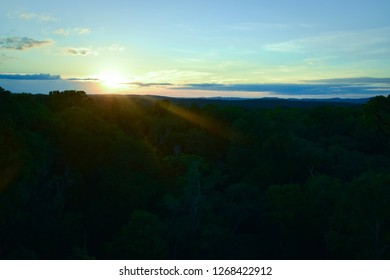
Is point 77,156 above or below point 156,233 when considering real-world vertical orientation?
above

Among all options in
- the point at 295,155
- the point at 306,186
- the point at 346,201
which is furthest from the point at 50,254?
the point at 295,155

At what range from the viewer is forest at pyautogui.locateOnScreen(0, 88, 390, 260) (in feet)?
75.5

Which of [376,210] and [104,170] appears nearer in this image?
[376,210]

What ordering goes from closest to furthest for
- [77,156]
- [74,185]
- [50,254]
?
[50,254]
[74,185]
[77,156]

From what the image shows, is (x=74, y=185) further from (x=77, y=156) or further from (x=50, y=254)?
(x=50, y=254)

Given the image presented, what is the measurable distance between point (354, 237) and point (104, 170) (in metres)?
18.3

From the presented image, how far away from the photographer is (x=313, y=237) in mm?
33531

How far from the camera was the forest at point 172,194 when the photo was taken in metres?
23.0

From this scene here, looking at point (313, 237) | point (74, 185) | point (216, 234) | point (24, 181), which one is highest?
point (24, 181)

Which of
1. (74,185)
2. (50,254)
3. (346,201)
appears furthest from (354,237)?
(74,185)

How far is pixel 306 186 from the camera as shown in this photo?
→ 33656mm

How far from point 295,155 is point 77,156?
2310 cm

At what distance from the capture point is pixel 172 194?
110ft

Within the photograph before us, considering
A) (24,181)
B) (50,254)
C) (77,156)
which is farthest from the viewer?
(77,156)
